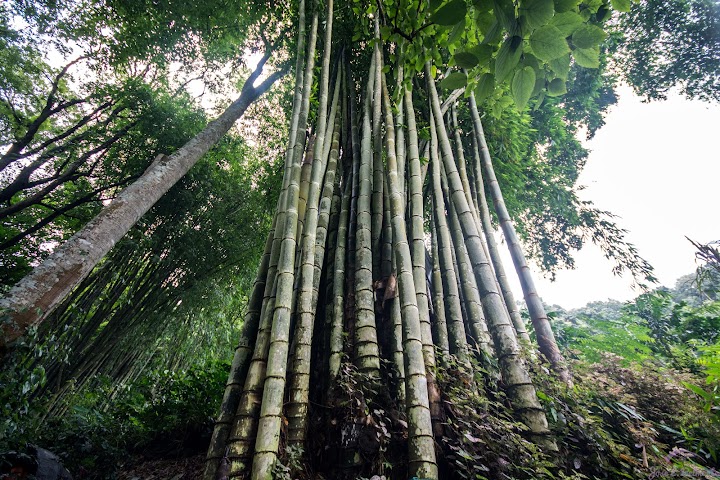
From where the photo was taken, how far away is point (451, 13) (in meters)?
0.80

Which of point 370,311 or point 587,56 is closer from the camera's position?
point 587,56

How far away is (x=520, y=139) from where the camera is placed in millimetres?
4090

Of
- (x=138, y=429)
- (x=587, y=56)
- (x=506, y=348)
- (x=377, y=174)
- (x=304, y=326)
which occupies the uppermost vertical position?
(x=377, y=174)

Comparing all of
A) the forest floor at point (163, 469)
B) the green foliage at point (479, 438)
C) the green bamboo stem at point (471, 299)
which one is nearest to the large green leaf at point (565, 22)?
the green foliage at point (479, 438)

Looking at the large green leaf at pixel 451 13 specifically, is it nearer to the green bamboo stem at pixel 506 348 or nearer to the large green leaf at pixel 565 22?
the large green leaf at pixel 565 22

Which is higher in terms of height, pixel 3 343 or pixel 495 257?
pixel 495 257

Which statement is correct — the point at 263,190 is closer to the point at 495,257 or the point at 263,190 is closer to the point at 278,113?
the point at 278,113

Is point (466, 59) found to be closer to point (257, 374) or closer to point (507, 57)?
point (507, 57)

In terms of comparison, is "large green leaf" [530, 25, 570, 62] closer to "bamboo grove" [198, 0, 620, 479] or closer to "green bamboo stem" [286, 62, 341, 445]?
"bamboo grove" [198, 0, 620, 479]

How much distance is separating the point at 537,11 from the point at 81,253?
3035 mm

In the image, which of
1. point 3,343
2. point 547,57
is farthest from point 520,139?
point 3,343

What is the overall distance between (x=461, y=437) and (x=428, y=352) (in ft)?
1.26

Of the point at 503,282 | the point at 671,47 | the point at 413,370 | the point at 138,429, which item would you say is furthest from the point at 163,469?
the point at 671,47

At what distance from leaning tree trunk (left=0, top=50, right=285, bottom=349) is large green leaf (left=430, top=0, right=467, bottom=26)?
266 cm
